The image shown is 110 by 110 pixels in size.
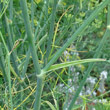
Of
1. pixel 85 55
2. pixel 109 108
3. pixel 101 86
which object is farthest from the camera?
pixel 85 55

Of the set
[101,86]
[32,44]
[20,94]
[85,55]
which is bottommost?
[101,86]

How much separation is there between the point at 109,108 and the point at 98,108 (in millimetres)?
56

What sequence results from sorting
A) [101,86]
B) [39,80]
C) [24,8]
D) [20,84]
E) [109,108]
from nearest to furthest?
[24,8], [39,80], [109,108], [20,84], [101,86]

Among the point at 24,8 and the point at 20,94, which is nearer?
the point at 24,8

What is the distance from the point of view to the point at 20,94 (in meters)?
1.18

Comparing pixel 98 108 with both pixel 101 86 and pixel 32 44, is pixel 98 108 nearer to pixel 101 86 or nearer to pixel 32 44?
Result: pixel 32 44

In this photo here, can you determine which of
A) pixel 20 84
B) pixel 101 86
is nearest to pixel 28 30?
pixel 20 84

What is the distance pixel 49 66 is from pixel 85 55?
1.46m

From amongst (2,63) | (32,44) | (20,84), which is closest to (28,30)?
(32,44)

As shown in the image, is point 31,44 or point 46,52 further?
point 46,52

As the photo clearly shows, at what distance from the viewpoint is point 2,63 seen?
1017 mm

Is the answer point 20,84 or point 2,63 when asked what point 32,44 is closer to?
point 2,63

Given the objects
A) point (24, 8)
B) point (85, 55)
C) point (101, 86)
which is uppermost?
point (24, 8)

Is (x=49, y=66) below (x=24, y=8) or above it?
below
